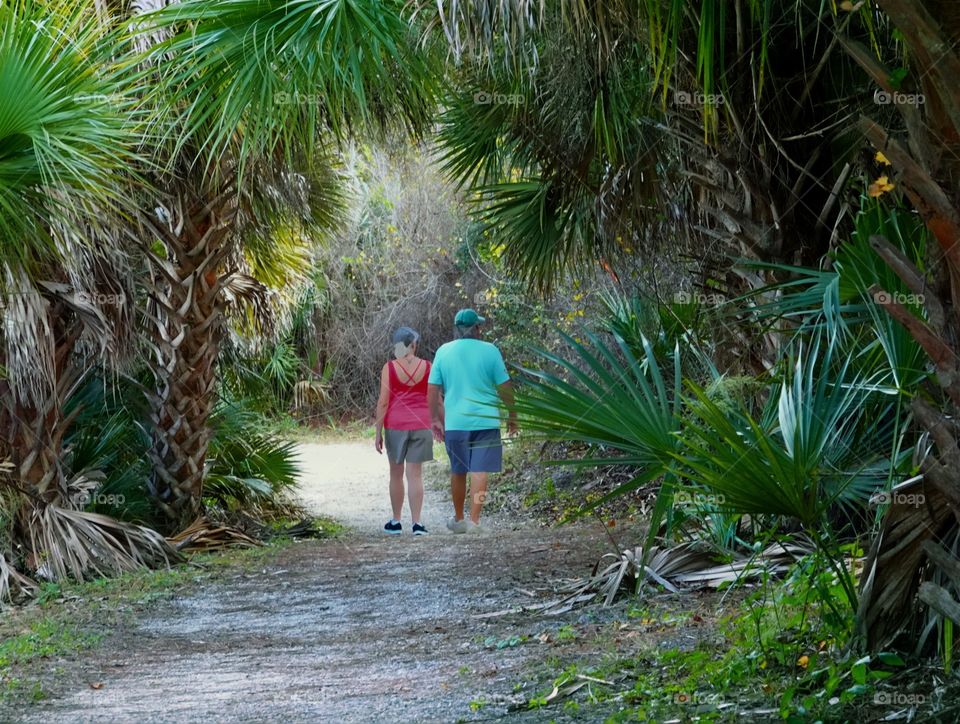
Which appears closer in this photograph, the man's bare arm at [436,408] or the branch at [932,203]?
the branch at [932,203]

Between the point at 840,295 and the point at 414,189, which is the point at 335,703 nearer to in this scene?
the point at 840,295

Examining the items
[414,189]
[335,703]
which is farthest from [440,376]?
[414,189]

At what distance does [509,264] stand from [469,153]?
1.00m

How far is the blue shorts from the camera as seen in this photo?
8578 millimetres

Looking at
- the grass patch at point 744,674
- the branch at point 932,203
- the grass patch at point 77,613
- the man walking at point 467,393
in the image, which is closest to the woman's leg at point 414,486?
the man walking at point 467,393

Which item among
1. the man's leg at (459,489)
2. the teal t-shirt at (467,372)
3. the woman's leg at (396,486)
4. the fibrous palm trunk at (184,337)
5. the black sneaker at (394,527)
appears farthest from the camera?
the black sneaker at (394,527)

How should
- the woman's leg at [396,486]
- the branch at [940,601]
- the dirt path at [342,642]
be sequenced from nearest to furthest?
the branch at [940,601] < the dirt path at [342,642] < the woman's leg at [396,486]

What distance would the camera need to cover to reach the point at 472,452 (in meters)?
8.66

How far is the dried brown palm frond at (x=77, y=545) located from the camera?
759 cm

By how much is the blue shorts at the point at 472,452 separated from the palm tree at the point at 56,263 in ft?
7.40

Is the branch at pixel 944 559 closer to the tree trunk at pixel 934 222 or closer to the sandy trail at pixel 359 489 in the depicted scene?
the tree trunk at pixel 934 222

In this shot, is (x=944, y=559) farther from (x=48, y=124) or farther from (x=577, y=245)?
(x=577, y=245)

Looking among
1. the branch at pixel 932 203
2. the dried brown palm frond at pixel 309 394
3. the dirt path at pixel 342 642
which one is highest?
the branch at pixel 932 203

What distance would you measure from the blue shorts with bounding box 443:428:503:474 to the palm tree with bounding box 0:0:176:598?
2.26 m
